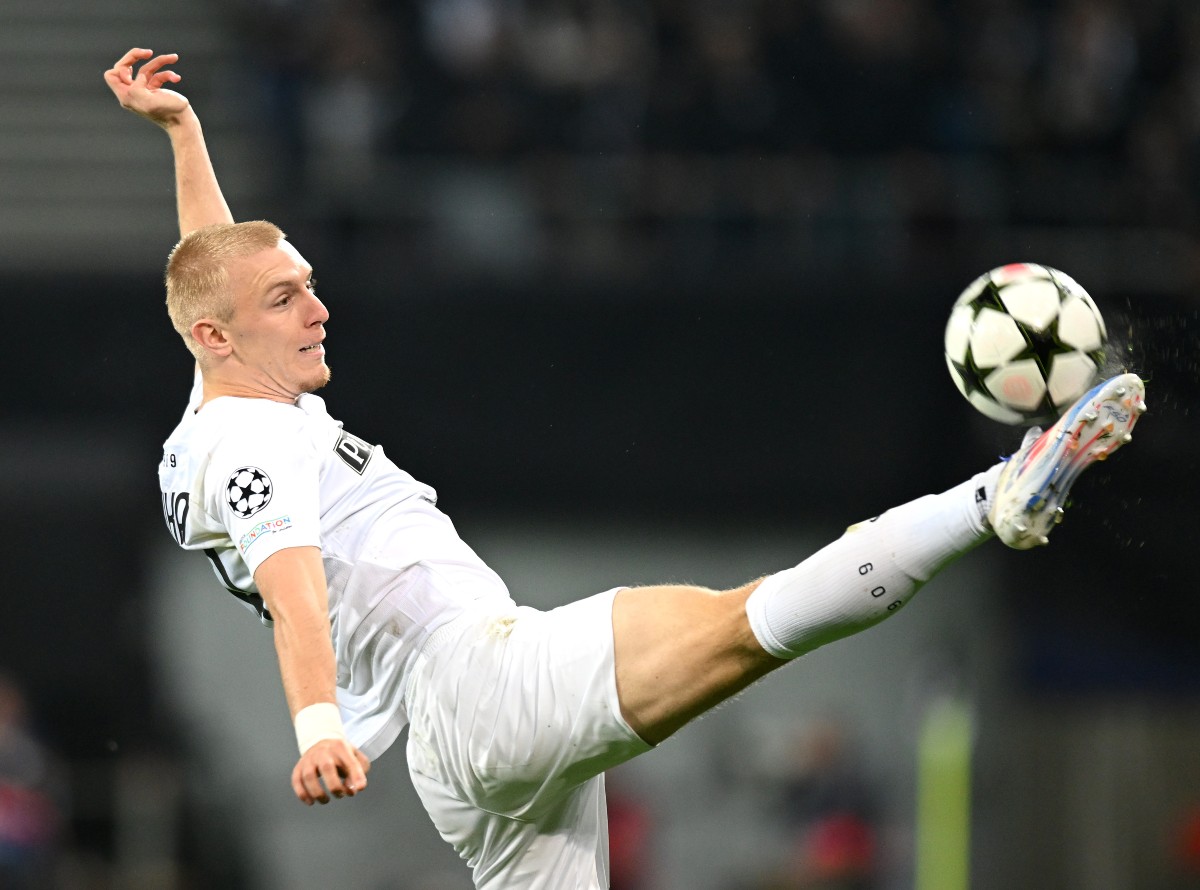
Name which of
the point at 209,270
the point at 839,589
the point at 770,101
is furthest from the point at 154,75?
A: the point at 770,101

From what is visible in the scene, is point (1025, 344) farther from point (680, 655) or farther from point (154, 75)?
point (154, 75)

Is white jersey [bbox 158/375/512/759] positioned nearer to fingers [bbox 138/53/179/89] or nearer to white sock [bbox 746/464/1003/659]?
white sock [bbox 746/464/1003/659]

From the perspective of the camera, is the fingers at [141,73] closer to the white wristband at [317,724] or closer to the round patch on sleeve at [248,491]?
the round patch on sleeve at [248,491]

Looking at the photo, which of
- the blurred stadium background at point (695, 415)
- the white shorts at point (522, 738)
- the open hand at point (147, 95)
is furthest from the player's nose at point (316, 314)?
the blurred stadium background at point (695, 415)

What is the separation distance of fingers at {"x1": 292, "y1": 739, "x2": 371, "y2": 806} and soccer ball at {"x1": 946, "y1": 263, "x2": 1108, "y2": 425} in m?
1.97

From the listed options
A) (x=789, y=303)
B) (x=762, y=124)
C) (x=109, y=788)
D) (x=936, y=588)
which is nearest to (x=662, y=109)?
(x=762, y=124)

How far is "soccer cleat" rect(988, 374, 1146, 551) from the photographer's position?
426 centimetres

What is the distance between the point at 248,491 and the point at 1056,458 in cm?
211

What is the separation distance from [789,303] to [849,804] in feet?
11.4

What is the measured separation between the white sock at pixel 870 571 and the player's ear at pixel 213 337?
1.75 meters

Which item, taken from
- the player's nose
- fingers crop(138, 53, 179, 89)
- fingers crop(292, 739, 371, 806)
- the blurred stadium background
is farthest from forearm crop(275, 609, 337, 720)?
the blurred stadium background

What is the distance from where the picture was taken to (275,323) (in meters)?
5.17

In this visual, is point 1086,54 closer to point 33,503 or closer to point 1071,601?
point 1071,601

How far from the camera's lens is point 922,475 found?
12547mm
